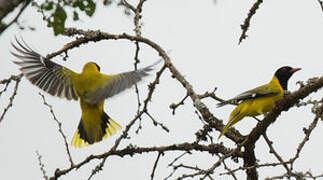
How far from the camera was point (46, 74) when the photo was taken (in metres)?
5.46

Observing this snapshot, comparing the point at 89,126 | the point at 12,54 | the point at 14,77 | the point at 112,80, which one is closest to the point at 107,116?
the point at 89,126

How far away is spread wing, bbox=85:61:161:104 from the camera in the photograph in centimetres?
471

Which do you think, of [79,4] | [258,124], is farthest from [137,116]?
[79,4]

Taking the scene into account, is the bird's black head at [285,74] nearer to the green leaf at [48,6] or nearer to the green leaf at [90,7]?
the green leaf at [90,7]

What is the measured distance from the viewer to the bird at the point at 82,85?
518 cm

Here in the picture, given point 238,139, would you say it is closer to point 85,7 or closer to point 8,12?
point 85,7

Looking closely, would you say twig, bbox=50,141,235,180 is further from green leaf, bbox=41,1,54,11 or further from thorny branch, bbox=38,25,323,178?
green leaf, bbox=41,1,54,11

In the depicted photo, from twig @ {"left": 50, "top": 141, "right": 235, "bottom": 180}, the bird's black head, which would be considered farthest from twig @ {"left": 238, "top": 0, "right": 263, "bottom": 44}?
the bird's black head

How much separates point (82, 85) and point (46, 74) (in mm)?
457

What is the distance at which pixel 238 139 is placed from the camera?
12.5ft

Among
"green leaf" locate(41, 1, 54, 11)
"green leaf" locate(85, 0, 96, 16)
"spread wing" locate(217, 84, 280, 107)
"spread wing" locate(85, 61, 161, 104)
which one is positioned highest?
"spread wing" locate(217, 84, 280, 107)

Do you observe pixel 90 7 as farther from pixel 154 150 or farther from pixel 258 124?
pixel 258 124

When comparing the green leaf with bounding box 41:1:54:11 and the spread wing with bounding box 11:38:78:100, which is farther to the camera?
the spread wing with bounding box 11:38:78:100

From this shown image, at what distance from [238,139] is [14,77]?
193 cm
